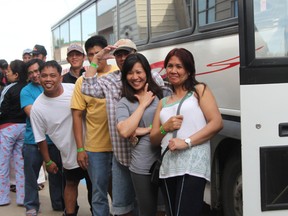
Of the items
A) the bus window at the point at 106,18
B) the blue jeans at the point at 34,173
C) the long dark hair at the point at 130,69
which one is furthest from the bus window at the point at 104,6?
the long dark hair at the point at 130,69

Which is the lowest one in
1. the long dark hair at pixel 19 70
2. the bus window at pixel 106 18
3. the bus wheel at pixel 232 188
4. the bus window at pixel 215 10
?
the bus wheel at pixel 232 188

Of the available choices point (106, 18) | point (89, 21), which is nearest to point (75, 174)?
point (106, 18)

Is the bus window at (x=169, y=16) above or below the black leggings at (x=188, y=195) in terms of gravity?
above

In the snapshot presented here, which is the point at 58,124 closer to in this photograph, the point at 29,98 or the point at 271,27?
the point at 29,98

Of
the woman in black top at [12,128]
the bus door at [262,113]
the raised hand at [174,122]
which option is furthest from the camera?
the woman in black top at [12,128]

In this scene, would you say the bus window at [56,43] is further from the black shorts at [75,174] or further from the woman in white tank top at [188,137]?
the woman in white tank top at [188,137]

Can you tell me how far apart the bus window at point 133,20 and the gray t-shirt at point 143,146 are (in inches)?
110

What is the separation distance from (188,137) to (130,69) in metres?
0.76

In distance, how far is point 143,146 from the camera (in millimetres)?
3135

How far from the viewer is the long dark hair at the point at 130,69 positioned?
3.23 m

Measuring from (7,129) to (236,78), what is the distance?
313cm

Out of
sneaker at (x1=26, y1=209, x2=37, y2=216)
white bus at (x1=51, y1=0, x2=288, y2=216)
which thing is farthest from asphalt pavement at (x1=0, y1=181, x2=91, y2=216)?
white bus at (x1=51, y1=0, x2=288, y2=216)

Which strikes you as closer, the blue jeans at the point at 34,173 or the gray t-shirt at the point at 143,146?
the gray t-shirt at the point at 143,146

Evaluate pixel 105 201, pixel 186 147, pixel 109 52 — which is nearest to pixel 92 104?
pixel 109 52
